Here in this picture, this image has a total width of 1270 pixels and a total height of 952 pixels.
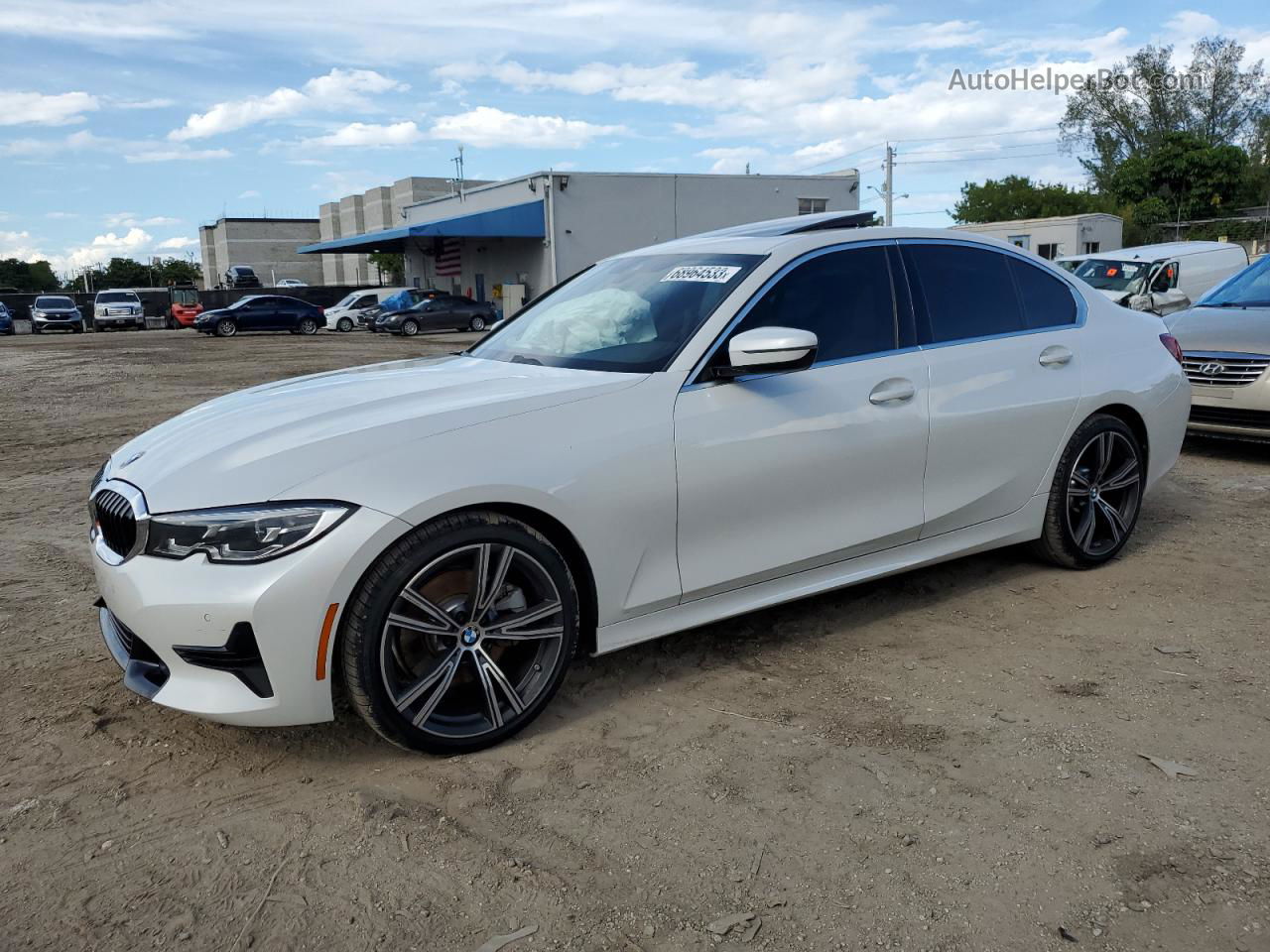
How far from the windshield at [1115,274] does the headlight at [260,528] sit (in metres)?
17.0

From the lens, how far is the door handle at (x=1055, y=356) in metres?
4.61

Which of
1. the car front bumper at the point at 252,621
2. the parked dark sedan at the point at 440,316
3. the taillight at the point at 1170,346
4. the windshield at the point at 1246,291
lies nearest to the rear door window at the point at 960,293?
the taillight at the point at 1170,346

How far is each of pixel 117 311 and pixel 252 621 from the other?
43.8 meters

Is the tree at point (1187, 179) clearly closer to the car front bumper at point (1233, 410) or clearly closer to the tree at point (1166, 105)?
the tree at point (1166, 105)

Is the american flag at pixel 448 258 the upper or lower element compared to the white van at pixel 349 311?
upper

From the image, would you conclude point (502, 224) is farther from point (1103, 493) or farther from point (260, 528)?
point (260, 528)

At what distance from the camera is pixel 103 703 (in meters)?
3.68

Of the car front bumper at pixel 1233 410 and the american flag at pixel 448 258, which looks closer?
the car front bumper at pixel 1233 410

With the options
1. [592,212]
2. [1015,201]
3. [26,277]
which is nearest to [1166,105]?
[1015,201]

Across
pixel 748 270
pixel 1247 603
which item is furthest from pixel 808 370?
pixel 1247 603

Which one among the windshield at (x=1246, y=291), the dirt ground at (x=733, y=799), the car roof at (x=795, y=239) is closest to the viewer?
the dirt ground at (x=733, y=799)

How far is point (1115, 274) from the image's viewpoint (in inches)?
699

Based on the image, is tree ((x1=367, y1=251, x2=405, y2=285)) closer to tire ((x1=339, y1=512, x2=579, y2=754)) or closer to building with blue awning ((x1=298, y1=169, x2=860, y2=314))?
building with blue awning ((x1=298, y1=169, x2=860, y2=314))

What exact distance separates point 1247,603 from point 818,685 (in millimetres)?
2210
